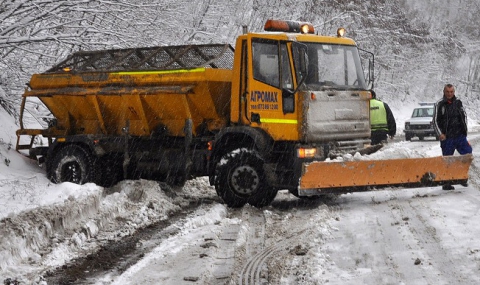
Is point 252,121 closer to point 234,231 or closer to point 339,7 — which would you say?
point 234,231

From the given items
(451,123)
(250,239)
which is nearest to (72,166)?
(250,239)

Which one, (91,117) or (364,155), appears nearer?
(364,155)

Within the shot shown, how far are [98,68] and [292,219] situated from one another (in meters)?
5.15

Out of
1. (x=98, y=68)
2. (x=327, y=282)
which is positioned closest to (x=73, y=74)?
(x=98, y=68)

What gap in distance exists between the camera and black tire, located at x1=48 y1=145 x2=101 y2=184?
12172 mm

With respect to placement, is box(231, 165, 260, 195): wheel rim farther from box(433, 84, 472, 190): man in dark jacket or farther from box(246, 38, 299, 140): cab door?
box(433, 84, 472, 190): man in dark jacket

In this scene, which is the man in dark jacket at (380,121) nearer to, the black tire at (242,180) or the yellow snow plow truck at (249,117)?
the yellow snow plow truck at (249,117)

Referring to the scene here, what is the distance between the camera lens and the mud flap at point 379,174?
9.78 m

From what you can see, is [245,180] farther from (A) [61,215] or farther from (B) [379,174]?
(A) [61,215]

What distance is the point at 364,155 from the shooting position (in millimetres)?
10484

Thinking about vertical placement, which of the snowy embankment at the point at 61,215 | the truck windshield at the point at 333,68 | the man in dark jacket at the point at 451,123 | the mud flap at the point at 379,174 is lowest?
the snowy embankment at the point at 61,215

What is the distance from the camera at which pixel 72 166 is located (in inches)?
489

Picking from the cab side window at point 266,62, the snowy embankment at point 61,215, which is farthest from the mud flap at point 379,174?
the snowy embankment at point 61,215

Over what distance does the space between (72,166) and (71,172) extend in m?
0.11
